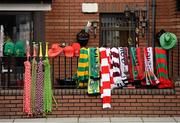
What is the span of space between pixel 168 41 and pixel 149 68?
68 centimetres

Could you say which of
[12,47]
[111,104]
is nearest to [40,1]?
[12,47]

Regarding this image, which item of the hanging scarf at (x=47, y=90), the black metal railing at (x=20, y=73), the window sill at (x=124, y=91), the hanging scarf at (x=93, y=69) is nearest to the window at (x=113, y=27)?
the black metal railing at (x=20, y=73)

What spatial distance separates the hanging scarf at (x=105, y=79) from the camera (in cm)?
1023

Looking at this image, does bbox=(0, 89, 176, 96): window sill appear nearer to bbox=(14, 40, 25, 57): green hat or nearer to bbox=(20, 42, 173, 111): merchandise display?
bbox=(20, 42, 173, 111): merchandise display

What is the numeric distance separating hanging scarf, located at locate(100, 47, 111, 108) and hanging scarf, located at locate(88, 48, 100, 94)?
0.34 feet

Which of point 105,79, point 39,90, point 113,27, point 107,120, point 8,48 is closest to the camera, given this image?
point 107,120

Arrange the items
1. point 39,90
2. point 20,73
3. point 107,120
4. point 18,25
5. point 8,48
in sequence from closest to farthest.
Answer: point 107,120
point 39,90
point 8,48
point 20,73
point 18,25

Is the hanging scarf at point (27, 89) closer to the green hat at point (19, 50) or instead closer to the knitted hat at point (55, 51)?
the green hat at point (19, 50)

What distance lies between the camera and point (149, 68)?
10.5 metres

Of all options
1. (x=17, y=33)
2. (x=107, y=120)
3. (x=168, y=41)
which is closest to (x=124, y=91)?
(x=107, y=120)

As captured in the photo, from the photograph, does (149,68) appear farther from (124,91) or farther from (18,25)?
(18,25)

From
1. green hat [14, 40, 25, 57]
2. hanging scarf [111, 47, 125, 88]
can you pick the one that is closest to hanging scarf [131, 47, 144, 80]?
hanging scarf [111, 47, 125, 88]

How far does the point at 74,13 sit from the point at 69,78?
6.70ft

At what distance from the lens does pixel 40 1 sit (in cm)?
1055
